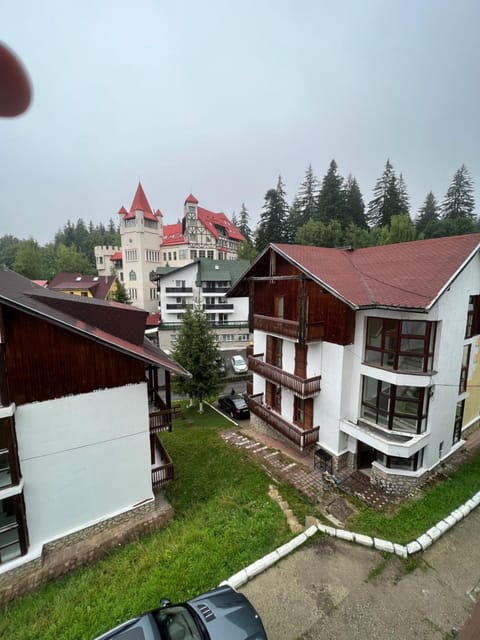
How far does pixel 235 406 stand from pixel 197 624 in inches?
599

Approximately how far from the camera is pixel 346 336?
38.6 feet

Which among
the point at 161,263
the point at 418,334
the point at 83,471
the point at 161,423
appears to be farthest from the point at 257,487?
the point at 161,263

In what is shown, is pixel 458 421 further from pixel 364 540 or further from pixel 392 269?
pixel 364 540

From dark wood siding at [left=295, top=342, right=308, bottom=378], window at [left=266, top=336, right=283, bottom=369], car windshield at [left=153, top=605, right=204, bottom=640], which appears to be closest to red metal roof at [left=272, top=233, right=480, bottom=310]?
dark wood siding at [left=295, top=342, right=308, bottom=378]

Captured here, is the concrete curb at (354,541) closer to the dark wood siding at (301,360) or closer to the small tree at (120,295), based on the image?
the dark wood siding at (301,360)

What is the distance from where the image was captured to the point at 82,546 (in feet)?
29.1

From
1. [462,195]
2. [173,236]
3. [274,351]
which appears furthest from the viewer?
[462,195]

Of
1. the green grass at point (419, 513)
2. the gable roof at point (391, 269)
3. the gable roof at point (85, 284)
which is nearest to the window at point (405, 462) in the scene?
the green grass at point (419, 513)

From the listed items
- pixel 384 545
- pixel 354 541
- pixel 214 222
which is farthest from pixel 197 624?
pixel 214 222

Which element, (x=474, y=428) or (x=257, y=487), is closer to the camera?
Result: (x=257, y=487)

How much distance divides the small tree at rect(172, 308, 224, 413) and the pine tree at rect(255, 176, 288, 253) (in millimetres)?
36028

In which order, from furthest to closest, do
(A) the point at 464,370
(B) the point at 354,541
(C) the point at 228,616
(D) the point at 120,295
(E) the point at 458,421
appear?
(D) the point at 120,295 < (E) the point at 458,421 < (A) the point at 464,370 < (B) the point at 354,541 < (C) the point at 228,616

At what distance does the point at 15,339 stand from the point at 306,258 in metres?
10.6

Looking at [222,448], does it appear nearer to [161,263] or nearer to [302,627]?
[302,627]
